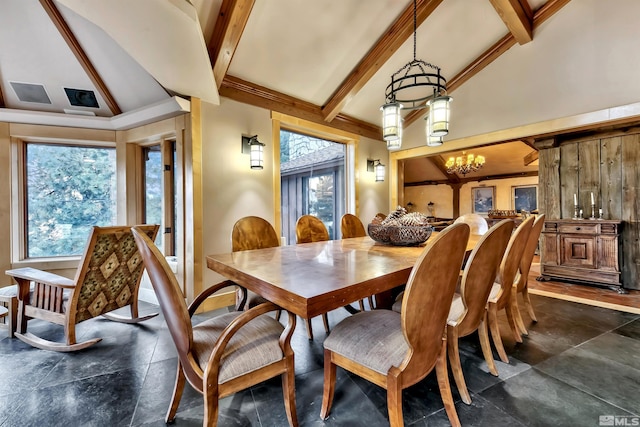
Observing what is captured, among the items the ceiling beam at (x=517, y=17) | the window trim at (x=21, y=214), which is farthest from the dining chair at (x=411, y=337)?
the window trim at (x=21, y=214)

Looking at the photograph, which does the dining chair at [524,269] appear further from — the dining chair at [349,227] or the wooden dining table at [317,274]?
the dining chair at [349,227]

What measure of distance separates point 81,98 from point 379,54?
3.58 meters

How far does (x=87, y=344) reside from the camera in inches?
83.7

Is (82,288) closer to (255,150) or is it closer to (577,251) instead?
(255,150)

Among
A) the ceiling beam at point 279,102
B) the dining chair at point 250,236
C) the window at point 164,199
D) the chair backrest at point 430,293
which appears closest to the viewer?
the chair backrest at point 430,293

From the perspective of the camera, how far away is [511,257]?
6.28 feet

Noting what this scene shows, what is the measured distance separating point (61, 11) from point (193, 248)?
2440 millimetres

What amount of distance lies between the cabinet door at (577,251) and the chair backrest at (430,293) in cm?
413

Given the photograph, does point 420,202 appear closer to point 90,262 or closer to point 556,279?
point 556,279

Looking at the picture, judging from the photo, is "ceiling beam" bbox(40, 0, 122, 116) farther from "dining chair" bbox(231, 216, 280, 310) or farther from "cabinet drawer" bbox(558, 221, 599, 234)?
"cabinet drawer" bbox(558, 221, 599, 234)

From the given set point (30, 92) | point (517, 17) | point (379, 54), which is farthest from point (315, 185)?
point (30, 92)

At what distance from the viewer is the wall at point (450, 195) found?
8.91 metres

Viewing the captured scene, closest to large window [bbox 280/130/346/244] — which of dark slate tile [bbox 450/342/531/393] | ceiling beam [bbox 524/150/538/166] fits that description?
dark slate tile [bbox 450/342/531/393]

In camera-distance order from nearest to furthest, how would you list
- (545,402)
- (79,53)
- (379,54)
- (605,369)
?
(545,402) → (605,369) → (79,53) → (379,54)
